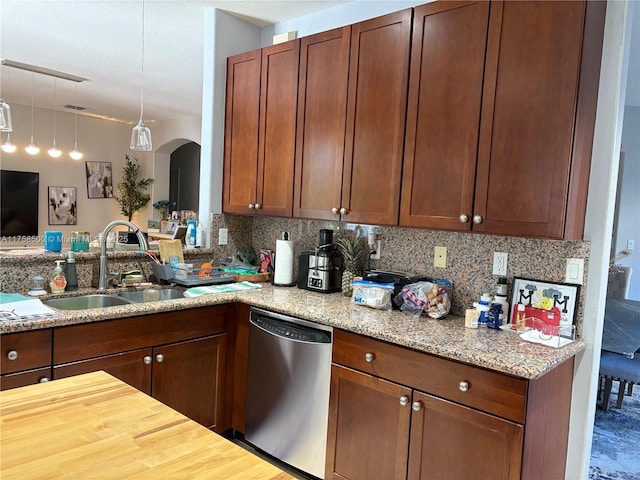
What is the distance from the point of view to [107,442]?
95 centimetres

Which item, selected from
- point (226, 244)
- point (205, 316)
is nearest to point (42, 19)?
point (226, 244)

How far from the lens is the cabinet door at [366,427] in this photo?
1.96 meters

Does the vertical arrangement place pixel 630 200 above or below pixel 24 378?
above

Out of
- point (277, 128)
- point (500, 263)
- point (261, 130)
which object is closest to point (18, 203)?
point (261, 130)

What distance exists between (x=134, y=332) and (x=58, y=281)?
1.98ft

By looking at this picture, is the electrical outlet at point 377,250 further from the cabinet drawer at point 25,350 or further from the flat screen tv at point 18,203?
the flat screen tv at point 18,203

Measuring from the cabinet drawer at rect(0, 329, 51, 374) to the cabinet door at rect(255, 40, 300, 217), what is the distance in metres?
1.41

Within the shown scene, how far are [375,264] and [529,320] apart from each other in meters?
0.91

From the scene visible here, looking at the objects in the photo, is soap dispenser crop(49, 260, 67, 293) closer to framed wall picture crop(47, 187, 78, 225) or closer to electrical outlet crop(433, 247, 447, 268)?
electrical outlet crop(433, 247, 447, 268)

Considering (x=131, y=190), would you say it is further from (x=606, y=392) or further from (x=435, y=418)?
(x=435, y=418)

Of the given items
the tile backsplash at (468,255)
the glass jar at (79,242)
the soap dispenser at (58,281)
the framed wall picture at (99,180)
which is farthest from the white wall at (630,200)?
the framed wall picture at (99,180)

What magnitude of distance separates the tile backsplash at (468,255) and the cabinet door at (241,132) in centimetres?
47

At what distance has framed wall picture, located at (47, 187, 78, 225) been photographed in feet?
24.4

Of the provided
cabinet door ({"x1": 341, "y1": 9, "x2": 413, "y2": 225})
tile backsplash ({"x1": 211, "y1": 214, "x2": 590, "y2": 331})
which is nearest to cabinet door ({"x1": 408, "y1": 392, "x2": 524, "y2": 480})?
tile backsplash ({"x1": 211, "y1": 214, "x2": 590, "y2": 331})
